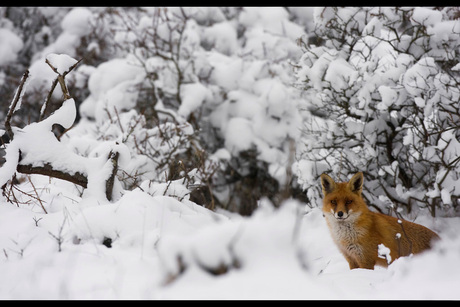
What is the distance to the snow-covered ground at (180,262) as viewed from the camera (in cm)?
279

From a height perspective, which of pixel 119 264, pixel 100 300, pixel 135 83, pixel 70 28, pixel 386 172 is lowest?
pixel 100 300

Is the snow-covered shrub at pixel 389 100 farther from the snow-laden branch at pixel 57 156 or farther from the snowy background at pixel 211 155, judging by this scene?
the snow-laden branch at pixel 57 156

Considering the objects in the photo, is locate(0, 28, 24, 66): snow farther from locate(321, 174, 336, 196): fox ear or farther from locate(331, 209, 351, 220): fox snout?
locate(331, 209, 351, 220): fox snout

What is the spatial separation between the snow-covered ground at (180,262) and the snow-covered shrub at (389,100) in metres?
2.50

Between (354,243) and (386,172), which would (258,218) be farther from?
(386,172)

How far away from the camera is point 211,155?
12695 millimetres

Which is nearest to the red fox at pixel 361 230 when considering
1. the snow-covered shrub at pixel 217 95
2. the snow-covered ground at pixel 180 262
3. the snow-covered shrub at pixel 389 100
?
the snow-covered ground at pixel 180 262

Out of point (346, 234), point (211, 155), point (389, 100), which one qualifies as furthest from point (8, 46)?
point (346, 234)

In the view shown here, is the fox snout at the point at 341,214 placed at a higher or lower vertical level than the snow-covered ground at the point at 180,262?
higher

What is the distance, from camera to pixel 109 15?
16.7 meters

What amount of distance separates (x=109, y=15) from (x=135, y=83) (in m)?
5.06

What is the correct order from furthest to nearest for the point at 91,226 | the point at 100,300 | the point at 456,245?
the point at 456,245
the point at 91,226
the point at 100,300

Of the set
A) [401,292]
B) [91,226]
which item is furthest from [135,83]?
[401,292]

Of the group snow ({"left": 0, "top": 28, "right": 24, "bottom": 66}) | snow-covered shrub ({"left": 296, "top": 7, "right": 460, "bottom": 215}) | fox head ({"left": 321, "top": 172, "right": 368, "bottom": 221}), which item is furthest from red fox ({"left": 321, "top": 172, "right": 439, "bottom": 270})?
snow ({"left": 0, "top": 28, "right": 24, "bottom": 66})
